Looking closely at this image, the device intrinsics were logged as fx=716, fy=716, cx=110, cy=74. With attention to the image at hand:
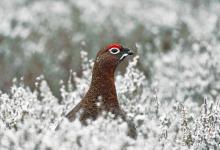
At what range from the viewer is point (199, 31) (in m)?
11.6

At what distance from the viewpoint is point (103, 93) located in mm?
5340

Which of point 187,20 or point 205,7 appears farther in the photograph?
point 205,7

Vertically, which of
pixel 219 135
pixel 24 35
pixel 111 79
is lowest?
pixel 219 135

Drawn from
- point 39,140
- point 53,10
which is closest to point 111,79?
point 39,140

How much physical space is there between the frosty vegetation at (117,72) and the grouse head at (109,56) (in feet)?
1.52

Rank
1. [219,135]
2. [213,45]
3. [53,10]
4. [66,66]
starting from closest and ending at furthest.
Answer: [219,135] → [213,45] → [66,66] → [53,10]

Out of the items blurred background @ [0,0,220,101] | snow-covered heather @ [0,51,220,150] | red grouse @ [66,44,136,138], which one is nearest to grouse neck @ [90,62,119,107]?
red grouse @ [66,44,136,138]

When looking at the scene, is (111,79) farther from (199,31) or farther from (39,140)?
(199,31)

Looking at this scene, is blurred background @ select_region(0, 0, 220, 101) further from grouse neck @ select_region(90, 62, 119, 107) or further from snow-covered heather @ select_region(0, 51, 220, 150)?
grouse neck @ select_region(90, 62, 119, 107)

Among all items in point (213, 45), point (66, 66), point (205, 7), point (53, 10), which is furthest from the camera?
point (205, 7)

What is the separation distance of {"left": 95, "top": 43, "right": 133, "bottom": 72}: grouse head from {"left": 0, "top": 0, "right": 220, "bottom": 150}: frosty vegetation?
0.46 meters

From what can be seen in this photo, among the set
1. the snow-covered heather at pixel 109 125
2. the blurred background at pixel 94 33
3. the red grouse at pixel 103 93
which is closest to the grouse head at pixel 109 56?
the red grouse at pixel 103 93

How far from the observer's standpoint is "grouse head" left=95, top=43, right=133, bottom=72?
5.58m

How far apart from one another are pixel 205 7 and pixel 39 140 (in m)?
11.4
